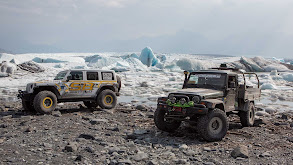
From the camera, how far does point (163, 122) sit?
25.2 ft

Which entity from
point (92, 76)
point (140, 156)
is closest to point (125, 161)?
point (140, 156)

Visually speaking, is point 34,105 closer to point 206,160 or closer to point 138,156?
point 138,156

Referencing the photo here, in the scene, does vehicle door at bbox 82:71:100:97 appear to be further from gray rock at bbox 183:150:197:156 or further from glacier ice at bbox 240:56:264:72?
glacier ice at bbox 240:56:264:72

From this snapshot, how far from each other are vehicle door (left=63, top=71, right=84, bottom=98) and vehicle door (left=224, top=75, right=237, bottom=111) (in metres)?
5.66

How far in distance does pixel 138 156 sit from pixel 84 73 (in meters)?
6.14

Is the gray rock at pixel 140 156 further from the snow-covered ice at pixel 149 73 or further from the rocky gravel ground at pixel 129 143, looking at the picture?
the snow-covered ice at pixel 149 73

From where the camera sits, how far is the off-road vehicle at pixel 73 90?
33.8 ft

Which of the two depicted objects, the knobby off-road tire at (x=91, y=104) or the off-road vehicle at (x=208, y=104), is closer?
the off-road vehicle at (x=208, y=104)

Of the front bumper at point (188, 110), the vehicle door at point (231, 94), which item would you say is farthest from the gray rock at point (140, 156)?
the vehicle door at point (231, 94)

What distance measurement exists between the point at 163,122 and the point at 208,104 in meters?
1.45

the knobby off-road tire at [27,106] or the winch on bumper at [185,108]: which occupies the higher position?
the winch on bumper at [185,108]

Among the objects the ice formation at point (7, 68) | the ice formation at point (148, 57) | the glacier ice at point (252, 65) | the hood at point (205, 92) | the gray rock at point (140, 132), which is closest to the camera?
the hood at point (205, 92)

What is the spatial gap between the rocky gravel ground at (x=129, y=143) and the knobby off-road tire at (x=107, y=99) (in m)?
1.85

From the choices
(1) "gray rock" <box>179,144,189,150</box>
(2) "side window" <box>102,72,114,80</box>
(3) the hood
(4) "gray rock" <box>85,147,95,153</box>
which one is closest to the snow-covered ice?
(2) "side window" <box>102,72,114,80</box>
